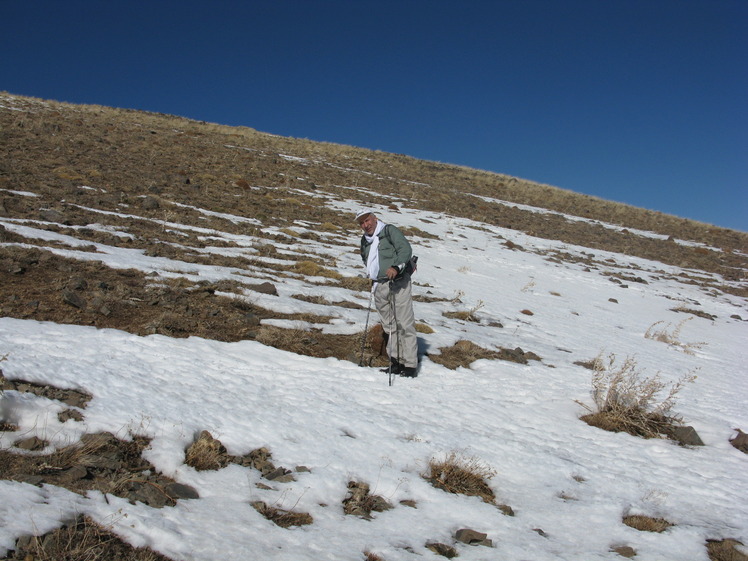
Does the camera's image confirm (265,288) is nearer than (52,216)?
Yes

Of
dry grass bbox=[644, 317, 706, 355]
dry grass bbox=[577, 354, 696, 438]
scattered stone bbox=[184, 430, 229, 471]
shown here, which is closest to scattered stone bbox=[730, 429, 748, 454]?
dry grass bbox=[577, 354, 696, 438]

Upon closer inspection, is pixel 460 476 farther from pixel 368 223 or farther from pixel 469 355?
pixel 469 355

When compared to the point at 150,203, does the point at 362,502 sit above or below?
below

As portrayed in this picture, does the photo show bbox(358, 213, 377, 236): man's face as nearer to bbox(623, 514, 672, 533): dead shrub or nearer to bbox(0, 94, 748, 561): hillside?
bbox(0, 94, 748, 561): hillside

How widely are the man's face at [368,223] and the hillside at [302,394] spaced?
5.68 ft

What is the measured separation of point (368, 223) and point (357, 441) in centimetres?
308

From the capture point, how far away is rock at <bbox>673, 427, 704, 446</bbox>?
5809 millimetres

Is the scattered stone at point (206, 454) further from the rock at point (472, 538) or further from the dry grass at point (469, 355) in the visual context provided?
the dry grass at point (469, 355)

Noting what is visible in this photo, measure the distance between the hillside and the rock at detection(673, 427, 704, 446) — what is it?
69mm

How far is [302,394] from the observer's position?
5.56 meters

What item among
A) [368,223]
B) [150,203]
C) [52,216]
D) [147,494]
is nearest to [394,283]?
[368,223]

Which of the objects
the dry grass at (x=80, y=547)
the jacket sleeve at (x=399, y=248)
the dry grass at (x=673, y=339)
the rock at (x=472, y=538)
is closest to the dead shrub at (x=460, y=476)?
the rock at (x=472, y=538)

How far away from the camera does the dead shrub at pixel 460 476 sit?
4420mm

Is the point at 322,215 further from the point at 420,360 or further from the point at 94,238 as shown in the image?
the point at 420,360
